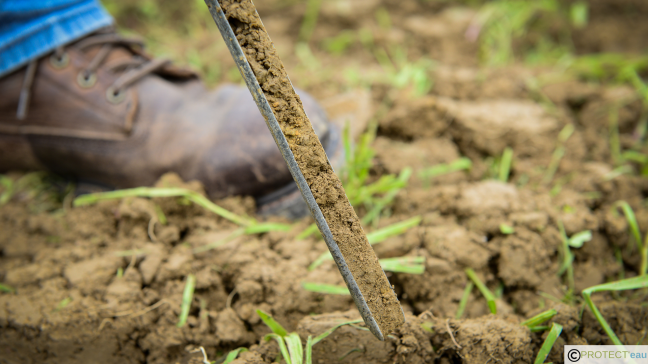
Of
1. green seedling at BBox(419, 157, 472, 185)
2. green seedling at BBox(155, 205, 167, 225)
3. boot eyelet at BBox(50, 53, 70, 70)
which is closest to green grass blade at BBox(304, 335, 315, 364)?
green seedling at BBox(155, 205, 167, 225)

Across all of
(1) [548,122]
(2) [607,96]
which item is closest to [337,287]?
(1) [548,122]

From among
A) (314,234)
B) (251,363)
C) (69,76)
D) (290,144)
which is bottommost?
(251,363)

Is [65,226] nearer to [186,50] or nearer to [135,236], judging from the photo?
[135,236]

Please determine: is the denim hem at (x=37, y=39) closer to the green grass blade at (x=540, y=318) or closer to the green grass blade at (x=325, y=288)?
the green grass blade at (x=325, y=288)

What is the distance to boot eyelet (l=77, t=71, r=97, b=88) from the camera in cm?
128

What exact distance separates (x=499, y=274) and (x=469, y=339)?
0.29 metres

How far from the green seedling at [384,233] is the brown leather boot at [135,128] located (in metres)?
0.22

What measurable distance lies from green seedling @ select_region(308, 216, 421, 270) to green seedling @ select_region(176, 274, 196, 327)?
0.31 metres

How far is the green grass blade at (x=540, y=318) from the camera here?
2.77 ft

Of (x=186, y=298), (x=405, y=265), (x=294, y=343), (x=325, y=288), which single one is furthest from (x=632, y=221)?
(x=186, y=298)

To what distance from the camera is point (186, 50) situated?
89.2 inches

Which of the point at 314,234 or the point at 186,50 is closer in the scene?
the point at 314,234

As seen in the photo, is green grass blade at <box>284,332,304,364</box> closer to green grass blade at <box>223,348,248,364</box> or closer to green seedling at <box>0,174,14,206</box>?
green grass blade at <box>223,348,248,364</box>

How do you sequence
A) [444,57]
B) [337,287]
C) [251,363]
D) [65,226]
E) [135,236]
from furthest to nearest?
[444,57] → [65,226] → [135,236] → [337,287] → [251,363]
